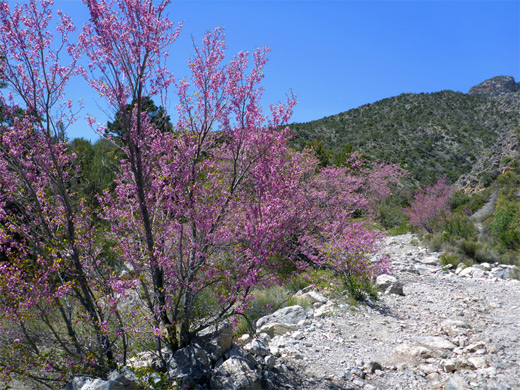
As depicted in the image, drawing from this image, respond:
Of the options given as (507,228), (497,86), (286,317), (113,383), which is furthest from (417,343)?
(497,86)

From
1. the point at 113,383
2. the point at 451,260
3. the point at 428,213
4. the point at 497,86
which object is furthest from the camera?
the point at 497,86

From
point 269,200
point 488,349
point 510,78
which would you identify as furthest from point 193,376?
point 510,78

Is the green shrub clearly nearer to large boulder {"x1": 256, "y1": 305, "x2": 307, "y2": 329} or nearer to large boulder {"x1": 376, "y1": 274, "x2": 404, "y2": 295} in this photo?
large boulder {"x1": 376, "y1": 274, "x2": 404, "y2": 295}

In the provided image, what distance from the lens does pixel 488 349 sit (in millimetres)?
4863

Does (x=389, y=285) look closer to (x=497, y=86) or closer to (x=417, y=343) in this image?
(x=417, y=343)

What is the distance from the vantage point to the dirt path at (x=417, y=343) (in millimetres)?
4434

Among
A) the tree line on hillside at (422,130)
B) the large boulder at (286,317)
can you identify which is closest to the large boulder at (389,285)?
the large boulder at (286,317)

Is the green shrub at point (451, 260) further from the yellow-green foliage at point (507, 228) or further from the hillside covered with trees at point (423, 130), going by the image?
the hillside covered with trees at point (423, 130)

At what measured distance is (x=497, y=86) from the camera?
74.6 m

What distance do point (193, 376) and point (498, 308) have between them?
6.01m

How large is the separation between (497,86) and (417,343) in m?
87.5

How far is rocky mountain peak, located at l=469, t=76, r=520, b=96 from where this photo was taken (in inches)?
2837

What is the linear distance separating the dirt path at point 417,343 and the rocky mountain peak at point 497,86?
7823cm

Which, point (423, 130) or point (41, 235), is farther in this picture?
point (423, 130)
